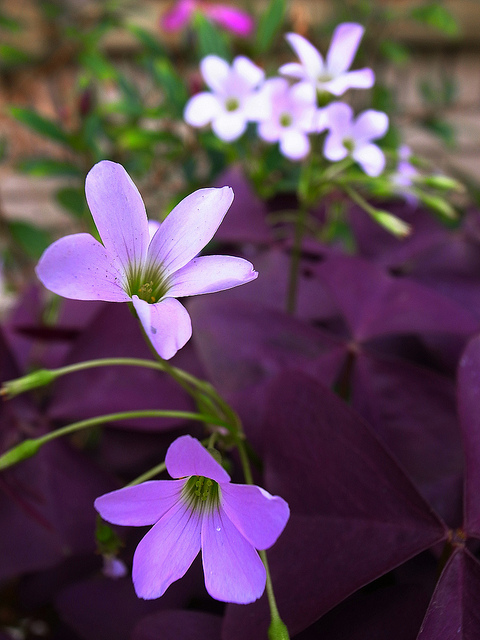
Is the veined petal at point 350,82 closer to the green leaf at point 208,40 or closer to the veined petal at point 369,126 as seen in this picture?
the veined petal at point 369,126

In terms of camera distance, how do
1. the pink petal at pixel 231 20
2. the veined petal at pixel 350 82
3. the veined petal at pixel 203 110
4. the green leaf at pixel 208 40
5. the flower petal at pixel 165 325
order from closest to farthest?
1. the flower petal at pixel 165 325
2. the veined petal at pixel 350 82
3. the veined petal at pixel 203 110
4. the green leaf at pixel 208 40
5. the pink petal at pixel 231 20

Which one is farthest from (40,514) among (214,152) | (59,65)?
(59,65)

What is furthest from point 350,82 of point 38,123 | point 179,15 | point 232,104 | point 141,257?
point 179,15

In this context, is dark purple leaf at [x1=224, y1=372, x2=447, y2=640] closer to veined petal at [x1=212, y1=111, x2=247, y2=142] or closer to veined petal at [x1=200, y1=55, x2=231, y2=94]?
veined petal at [x1=212, y1=111, x2=247, y2=142]

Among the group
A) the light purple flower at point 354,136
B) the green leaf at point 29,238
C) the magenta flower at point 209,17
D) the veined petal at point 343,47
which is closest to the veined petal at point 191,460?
the light purple flower at point 354,136

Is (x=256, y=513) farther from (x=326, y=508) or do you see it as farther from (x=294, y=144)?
(x=294, y=144)

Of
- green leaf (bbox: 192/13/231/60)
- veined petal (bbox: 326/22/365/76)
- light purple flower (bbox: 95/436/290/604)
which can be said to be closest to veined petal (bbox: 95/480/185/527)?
light purple flower (bbox: 95/436/290/604)

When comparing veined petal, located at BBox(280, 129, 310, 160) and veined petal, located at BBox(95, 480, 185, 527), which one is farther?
veined petal, located at BBox(280, 129, 310, 160)
